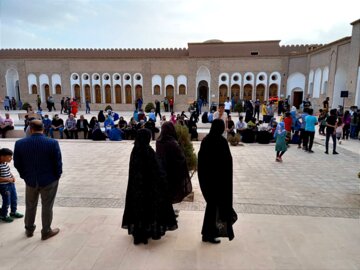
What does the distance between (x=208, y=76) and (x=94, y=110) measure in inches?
466

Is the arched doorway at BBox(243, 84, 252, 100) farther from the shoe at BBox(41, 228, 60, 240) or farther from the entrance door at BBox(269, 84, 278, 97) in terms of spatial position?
the shoe at BBox(41, 228, 60, 240)

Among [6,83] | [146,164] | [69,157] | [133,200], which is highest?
[6,83]

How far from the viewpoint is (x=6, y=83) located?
27875 mm

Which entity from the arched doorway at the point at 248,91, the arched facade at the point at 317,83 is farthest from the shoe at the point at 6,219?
the arched doorway at the point at 248,91

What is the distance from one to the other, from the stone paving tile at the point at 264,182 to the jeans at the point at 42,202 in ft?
3.55

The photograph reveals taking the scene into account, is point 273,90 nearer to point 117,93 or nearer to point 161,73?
point 161,73

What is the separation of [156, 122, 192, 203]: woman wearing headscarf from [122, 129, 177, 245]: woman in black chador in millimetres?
411

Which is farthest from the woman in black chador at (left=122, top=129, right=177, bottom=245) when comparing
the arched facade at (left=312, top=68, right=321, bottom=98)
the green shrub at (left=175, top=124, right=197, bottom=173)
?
the arched facade at (left=312, top=68, right=321, bottom=98)

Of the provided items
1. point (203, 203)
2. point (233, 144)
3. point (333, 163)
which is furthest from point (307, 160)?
point (203, 203)

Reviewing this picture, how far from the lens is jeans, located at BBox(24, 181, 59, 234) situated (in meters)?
3.14

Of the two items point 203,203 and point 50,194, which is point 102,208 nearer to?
point 50,194

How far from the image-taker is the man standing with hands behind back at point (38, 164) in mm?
3010

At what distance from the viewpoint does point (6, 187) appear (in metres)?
3.53

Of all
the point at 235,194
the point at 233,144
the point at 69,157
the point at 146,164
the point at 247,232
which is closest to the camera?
the point at 146,164
